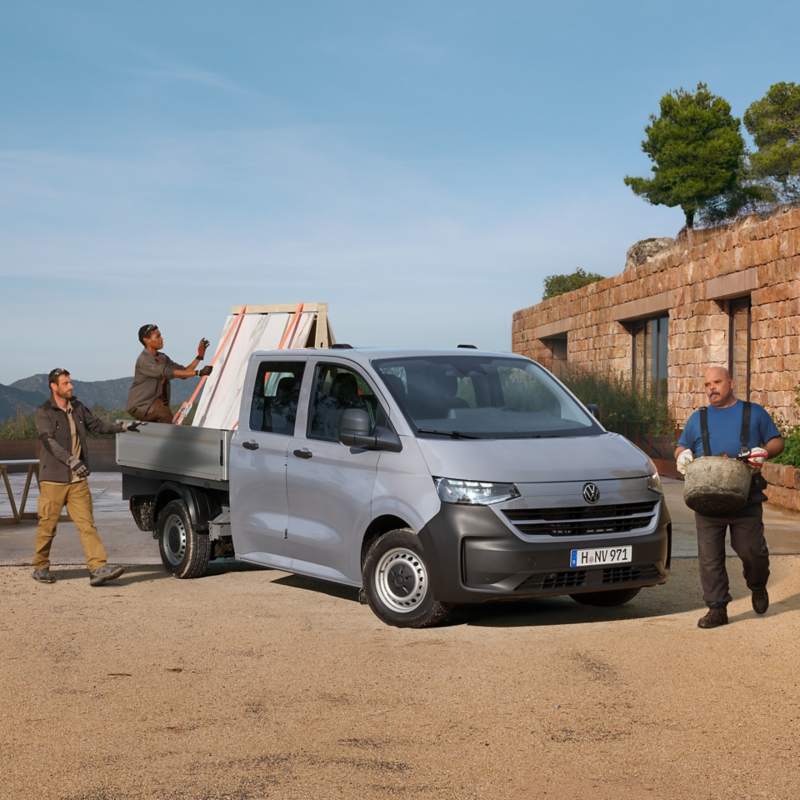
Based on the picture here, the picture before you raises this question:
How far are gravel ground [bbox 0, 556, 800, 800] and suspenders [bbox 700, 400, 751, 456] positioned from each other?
1238 millimetres

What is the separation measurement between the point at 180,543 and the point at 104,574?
767mm

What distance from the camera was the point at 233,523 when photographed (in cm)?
912

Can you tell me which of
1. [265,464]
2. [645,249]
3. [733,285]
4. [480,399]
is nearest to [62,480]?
[265,464]

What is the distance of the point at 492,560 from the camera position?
7.04 meters

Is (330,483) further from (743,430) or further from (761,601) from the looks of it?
(761,601)

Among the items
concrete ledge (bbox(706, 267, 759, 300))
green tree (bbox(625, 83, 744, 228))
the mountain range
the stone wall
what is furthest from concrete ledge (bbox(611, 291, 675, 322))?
the mountain range

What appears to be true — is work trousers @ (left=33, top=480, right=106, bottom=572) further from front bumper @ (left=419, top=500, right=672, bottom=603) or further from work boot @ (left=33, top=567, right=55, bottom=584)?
front bumper @ (left=419, top=500, right=672, bottom=603)

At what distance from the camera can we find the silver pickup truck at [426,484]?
712 centimetres

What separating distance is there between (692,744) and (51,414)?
21.3ft

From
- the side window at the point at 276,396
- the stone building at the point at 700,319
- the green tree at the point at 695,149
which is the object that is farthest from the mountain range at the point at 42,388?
the side window at the point at 276,396

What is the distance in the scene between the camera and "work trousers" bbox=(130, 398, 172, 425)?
11328mm

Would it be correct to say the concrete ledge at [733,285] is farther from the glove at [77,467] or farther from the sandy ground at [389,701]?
the glove at [77,467]

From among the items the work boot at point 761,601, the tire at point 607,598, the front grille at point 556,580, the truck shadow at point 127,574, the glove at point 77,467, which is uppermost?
the glove at point 77,467

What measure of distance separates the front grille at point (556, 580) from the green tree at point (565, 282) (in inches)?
2813
